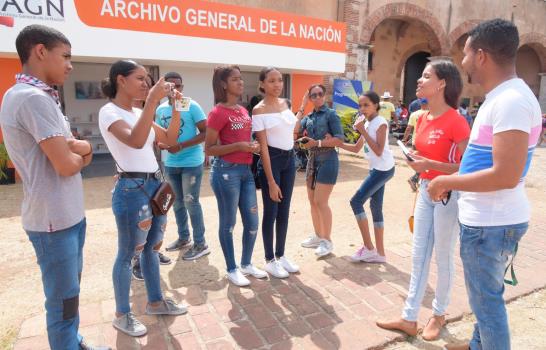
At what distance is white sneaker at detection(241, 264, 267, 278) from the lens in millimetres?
3527

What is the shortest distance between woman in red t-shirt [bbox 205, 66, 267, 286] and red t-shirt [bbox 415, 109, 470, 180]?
1341 millimetres

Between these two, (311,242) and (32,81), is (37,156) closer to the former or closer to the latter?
(32,81)

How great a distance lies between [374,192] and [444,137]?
1340 millimetres

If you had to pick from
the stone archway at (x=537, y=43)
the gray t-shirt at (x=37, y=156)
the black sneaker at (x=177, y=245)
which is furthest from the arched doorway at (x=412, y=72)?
the gray t-shirt at (x=37, y=156)

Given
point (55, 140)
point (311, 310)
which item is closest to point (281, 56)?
point (311, 310)

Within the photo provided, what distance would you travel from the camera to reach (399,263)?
3961 mm

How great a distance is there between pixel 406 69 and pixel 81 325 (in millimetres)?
21958

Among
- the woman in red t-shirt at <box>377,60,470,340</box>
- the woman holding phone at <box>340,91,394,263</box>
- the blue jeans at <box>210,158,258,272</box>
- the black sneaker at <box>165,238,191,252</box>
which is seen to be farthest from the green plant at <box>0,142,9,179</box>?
the woman in red t-shirt at <box>377,60,470,340</box>

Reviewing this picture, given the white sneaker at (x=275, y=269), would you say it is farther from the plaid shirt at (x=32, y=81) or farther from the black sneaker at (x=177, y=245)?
the plaid shirt at (x=32, y=81)

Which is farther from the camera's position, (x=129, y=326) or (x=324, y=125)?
(x=324, y=125)

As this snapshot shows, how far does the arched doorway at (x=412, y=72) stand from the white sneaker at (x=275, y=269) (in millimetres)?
20101

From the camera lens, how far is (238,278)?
11.1 feet

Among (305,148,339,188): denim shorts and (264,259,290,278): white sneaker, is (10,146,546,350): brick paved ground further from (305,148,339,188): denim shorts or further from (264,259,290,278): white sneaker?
(305,148,339,188): denim shorts

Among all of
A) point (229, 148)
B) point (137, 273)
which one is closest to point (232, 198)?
point (229, 148)
